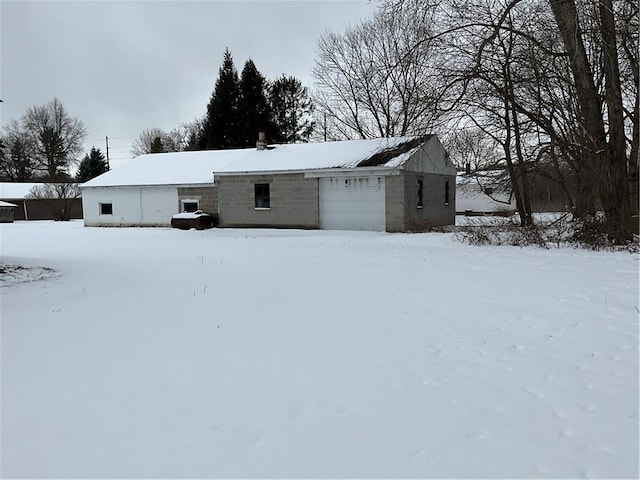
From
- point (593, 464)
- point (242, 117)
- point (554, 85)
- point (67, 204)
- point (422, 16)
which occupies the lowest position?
point (593, 464)

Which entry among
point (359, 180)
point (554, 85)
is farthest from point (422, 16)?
point (359, 180)

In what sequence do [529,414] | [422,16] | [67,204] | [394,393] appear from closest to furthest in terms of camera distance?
[529,414] → [394,393] → [422,16] → [67,204]

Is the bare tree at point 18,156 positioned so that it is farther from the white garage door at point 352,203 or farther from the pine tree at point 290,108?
the white garage door at point 352,203

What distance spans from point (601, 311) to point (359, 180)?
15528 millimetres

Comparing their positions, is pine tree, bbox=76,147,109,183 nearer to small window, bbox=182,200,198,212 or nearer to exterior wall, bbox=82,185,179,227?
exterior wall, bbox=82,185,179,227

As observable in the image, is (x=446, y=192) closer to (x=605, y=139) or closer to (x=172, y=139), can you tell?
(x=605, y=139)

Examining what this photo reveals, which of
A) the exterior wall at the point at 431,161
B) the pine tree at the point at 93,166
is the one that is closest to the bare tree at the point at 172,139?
the pine tree at the point at 93,166

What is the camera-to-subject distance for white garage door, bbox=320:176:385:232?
69.2ft

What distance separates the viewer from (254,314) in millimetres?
6230

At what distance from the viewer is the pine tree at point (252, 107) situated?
43.2 m

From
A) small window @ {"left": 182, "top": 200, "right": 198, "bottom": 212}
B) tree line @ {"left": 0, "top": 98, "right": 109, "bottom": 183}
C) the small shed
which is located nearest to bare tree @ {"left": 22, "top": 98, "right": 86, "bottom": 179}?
tree line @ {"left": 0, "top": 98, "right": 109, "bottom": 183}

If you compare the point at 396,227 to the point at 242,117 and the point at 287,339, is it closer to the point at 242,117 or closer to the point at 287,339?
the point at 287,339

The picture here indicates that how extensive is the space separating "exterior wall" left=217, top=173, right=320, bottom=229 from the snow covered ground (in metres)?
14.0

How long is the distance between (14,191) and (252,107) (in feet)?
75.2
